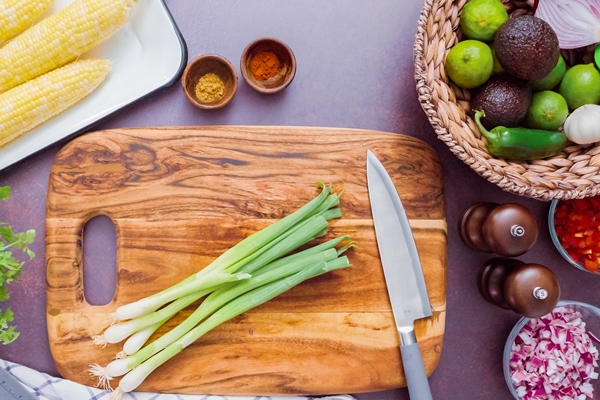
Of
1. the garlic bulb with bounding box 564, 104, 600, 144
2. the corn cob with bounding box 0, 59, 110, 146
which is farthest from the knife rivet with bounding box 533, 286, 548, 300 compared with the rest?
the corn cob with bounding box 0, 59, 110, 146

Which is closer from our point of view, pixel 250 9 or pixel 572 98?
pixel 572 98

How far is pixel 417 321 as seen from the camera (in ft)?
4.42

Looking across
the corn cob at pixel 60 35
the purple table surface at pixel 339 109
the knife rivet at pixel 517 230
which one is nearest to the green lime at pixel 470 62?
the purple table surface at pixel 339 109

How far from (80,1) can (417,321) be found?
1.15m

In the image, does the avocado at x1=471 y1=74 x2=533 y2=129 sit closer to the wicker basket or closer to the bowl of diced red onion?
the wicker basket

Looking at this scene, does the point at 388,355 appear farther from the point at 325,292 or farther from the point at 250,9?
the point at 250,9

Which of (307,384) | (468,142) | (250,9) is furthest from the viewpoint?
(250,9)

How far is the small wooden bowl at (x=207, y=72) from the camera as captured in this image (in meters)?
1.33

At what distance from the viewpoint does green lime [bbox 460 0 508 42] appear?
119cm

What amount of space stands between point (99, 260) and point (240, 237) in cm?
39

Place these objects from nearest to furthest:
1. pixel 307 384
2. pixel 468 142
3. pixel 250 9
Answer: pixel 468 142 → pixel 307 384 → pixel 250 9

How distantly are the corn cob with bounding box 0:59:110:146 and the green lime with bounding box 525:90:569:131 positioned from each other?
1.06 m

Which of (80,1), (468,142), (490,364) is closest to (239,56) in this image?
(80,1)

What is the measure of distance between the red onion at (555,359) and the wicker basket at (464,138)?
0.38 metres
